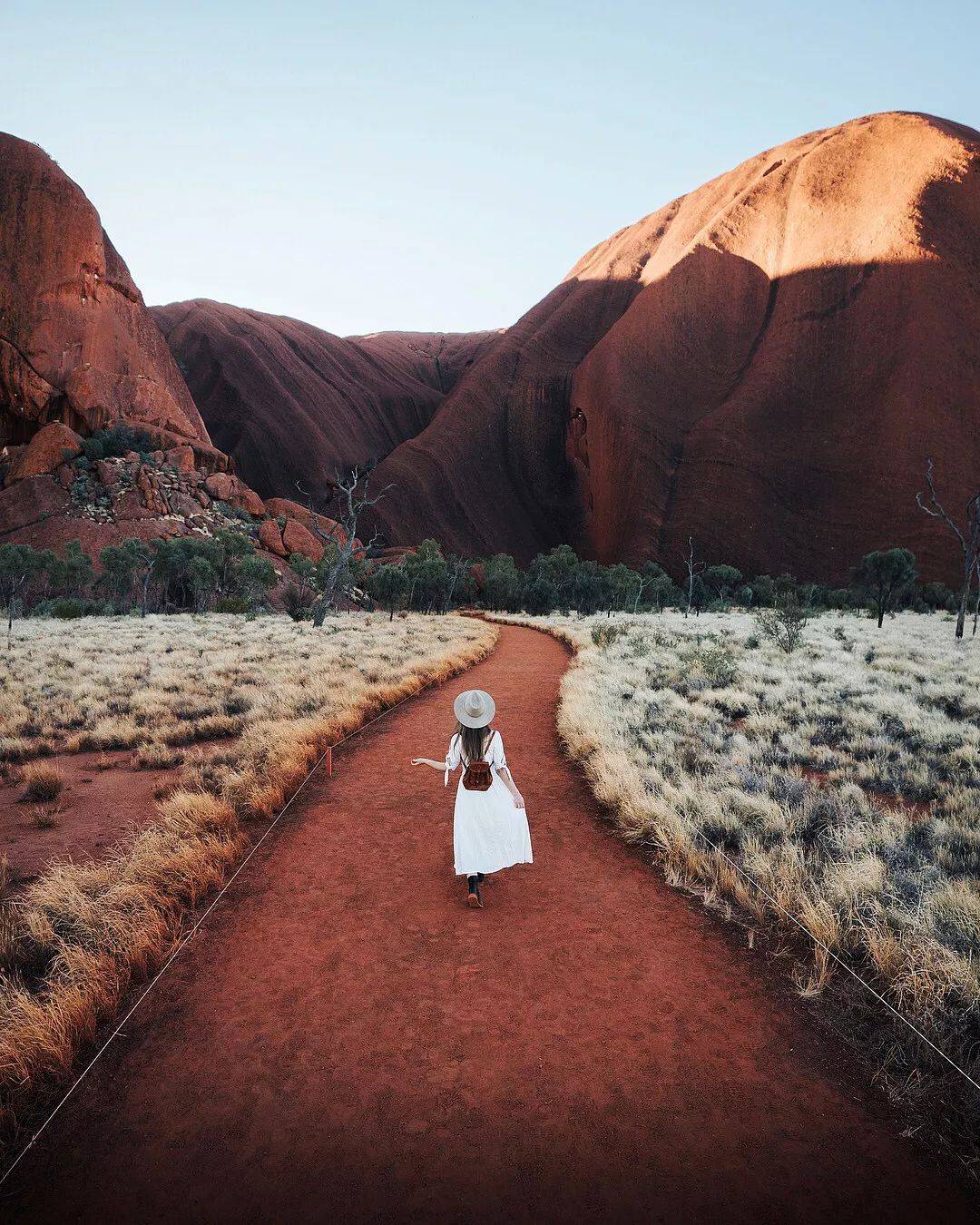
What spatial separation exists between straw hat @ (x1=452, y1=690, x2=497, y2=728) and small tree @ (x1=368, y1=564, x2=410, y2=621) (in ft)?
132

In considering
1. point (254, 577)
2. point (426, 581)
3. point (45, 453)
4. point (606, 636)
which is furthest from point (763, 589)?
point (45, 453)

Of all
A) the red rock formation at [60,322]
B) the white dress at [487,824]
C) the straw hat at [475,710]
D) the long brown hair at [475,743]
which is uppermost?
the red rock formation at [60,322]

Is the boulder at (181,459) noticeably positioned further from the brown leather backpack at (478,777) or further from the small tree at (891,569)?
the brown leather backpack at (478,777)

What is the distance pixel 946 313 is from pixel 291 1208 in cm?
8421

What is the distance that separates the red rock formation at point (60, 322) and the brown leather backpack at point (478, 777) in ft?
194

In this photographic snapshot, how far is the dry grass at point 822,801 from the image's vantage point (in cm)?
372

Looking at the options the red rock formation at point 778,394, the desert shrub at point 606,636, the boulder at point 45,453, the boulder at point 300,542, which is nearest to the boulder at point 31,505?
the boulder at point 45,453

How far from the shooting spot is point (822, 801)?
20.3 feet

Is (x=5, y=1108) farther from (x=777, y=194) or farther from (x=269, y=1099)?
(x=777, y=194)

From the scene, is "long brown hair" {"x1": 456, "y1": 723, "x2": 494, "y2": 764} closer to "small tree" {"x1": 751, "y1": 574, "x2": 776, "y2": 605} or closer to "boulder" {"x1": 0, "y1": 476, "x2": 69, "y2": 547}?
"boulder" {"x1": 0, "y1": 476, "x2": 69, "y2": 547}

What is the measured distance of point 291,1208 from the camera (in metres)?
2.31

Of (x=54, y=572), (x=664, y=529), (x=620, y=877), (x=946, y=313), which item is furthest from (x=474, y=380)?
(x=620, y=877)

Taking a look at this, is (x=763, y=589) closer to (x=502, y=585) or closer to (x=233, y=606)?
(x=502, y=585)

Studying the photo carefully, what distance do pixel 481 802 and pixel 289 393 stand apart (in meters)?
92.8
